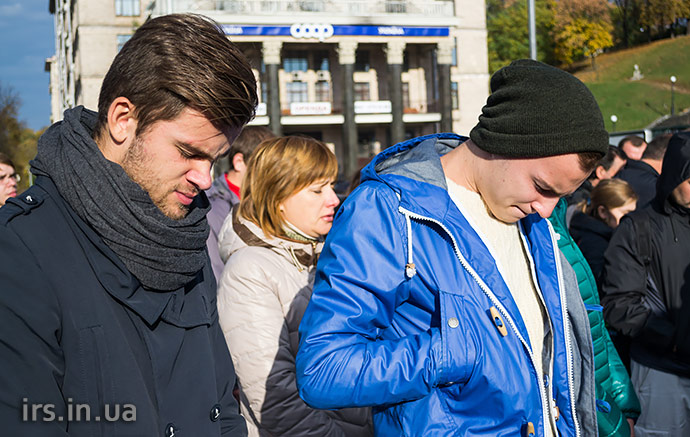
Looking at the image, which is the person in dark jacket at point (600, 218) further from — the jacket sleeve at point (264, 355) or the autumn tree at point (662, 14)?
the autumn tree at point (662, 14)

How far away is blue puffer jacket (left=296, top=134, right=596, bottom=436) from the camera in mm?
1725

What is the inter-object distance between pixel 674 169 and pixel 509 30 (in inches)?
2369

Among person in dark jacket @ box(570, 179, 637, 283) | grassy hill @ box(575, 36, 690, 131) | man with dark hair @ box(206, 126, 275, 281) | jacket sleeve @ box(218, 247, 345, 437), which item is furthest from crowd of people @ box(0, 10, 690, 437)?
grassy hill @ box(575, 36, 690, 131)

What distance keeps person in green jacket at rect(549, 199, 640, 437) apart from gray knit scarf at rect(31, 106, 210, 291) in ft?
5.69

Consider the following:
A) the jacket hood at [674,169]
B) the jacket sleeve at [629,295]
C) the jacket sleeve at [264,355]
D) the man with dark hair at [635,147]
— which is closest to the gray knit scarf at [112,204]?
the jacket sleeve at [264,355]

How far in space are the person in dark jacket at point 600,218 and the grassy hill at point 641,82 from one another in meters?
49.6

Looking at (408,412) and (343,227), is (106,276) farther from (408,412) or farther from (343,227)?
(408,412)

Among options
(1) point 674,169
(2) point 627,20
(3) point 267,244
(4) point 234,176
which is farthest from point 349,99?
(2) point 627,20

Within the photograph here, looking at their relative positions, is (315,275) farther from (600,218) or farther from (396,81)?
(396,81)

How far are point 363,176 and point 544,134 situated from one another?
589 mm

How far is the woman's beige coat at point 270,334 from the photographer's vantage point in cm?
261

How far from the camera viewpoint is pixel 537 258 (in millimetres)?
2172

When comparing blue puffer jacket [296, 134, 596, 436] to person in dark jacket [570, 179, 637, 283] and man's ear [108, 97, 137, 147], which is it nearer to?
man's ear [108, 97, 137, 147]

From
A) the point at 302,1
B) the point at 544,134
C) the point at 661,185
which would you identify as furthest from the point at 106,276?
the point at 302,1
